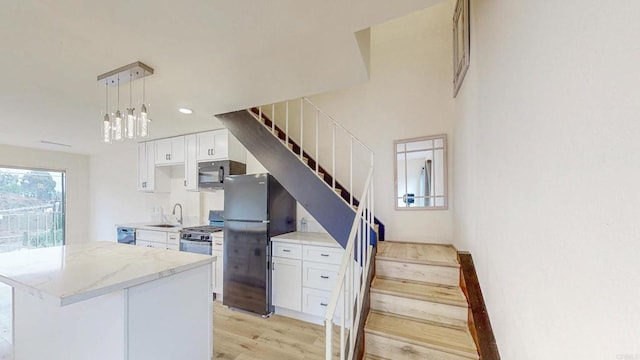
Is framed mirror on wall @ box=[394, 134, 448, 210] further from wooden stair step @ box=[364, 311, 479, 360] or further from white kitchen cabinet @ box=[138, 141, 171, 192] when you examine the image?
white kitchen cabinet @ box=[138, 141, 171, 192]

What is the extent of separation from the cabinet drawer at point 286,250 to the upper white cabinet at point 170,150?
7.10 ft

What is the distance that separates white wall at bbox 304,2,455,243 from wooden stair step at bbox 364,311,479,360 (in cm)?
128

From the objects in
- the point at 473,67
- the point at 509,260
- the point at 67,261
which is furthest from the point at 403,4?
the point at 67,261

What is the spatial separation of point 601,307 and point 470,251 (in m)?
1.52

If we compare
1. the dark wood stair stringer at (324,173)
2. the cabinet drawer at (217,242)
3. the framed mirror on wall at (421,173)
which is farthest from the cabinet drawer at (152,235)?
the framed mirror on wall at (421,173)

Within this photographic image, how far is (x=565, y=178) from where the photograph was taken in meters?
0.71

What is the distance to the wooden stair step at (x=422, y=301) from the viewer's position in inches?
70.1

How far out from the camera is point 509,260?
44.5 inches

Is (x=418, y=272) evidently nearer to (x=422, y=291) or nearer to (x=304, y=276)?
(x=422, y=291)

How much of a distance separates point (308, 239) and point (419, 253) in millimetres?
1227

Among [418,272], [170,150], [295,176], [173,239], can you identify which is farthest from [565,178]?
[170,150]

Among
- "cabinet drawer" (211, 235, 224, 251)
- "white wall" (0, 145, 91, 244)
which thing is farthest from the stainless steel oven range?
"white wall" (0, 145, 91, 244)

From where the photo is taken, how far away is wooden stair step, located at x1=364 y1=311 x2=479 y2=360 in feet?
5.09

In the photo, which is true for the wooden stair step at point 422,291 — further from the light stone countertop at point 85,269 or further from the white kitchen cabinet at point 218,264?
the white kitchen cabinet at point 218,264
